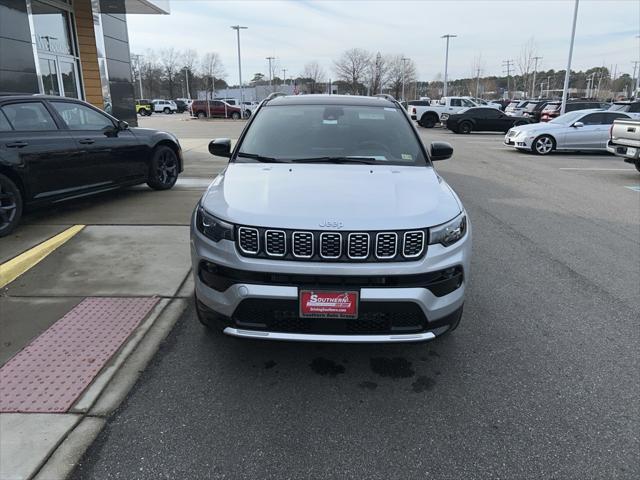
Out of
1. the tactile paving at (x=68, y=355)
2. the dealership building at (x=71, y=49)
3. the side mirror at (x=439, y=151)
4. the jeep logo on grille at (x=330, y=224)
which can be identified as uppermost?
the dealership building at (x=71, y=49)

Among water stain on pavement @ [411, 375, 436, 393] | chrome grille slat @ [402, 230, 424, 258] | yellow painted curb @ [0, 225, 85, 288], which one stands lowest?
water stain on pavement @ [411, 375, 436, 393]

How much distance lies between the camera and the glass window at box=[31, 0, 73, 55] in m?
12.3

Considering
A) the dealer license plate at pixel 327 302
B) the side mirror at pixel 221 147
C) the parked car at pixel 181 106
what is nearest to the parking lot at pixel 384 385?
the dealer license plate at pixel 327 302

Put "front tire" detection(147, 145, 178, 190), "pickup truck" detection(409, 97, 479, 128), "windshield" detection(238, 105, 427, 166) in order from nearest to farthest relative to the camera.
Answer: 1. "windshield" detection(238, 105, 427, 166)
2. "front tire" detection(147, 145, 178, 190)
3. "pickup truck" detection(409, 97, 479, 128)

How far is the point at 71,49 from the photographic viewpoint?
1441cm

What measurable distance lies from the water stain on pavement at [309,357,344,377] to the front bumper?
1.70 ft

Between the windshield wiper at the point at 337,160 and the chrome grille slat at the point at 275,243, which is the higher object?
the windshield wiper at the point at 337,160

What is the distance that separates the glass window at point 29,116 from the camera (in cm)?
597

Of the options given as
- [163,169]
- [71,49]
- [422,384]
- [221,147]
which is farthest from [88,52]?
[422,384]

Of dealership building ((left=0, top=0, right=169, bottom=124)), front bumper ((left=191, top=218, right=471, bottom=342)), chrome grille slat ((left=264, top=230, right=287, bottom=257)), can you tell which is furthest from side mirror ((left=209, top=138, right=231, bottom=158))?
dealership building ((left=0, top=0, right=169, bottom=124))

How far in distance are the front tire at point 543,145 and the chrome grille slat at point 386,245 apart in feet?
51.4

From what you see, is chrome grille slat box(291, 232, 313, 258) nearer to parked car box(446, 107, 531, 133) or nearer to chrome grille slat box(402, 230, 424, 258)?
chrome grille slat box(402, 230, 424, 258)

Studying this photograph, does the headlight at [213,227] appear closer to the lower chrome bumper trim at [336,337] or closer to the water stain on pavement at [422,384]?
the lower chrome bumper trim at [336,337]

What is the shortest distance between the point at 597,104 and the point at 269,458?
29.5 m
